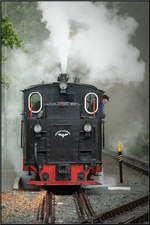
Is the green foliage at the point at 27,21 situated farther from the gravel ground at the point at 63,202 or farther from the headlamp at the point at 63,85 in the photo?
the gravel ground at the point at 63,202

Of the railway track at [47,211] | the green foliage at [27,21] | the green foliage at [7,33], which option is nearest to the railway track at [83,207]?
the railway track at [47,211]

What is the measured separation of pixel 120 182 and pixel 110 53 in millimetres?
10442

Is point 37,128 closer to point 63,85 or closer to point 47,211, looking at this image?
point 63,85

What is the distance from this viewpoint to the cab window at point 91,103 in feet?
25.7

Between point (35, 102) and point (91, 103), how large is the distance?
1545 millimetres

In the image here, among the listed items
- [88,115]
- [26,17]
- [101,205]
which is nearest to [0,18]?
[88,115]

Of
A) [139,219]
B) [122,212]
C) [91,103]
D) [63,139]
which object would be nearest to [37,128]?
[63,139]

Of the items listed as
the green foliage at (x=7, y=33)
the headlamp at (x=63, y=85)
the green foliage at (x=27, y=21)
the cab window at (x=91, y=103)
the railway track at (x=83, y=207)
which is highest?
the green foliage at (x=27, y=21)

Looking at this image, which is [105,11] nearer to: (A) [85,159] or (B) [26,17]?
(B) [26,17]

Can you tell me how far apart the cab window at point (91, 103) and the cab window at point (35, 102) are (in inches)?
49.8

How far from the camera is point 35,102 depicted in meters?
7.81

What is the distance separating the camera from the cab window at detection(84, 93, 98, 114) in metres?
7.82

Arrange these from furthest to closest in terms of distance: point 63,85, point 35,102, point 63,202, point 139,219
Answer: point 35,102, point 63,85, point 63,202, point 139,219

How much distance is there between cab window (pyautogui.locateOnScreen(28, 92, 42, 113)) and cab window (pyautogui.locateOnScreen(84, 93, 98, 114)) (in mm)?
1264
